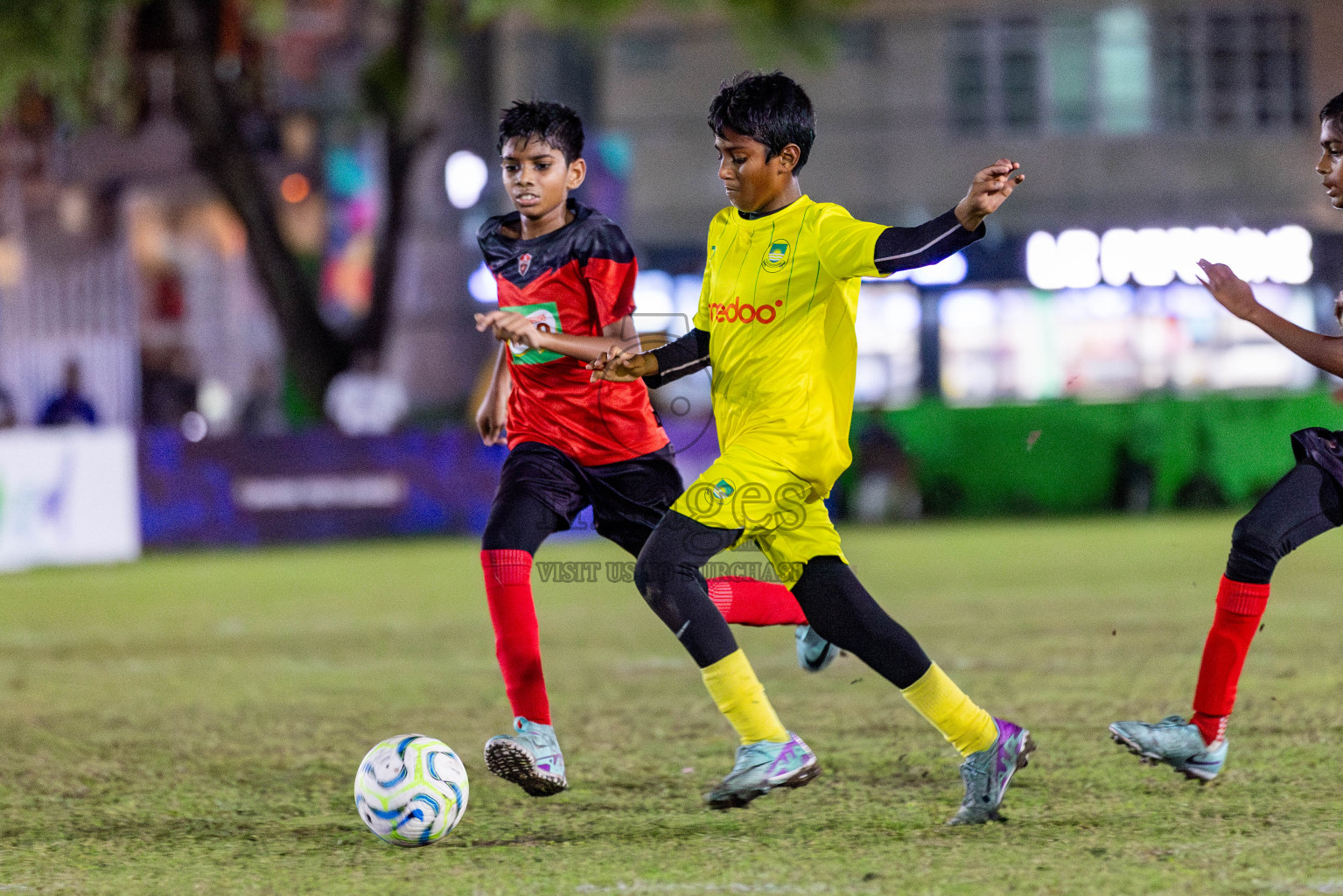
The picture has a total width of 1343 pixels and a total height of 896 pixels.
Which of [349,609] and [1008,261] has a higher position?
[1008,261]

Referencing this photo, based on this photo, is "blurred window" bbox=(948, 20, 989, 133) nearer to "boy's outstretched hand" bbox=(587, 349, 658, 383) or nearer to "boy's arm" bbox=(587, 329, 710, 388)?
"boy's arm" bbox=(587, 329, 710, 388)

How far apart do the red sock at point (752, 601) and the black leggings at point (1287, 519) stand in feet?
4.41

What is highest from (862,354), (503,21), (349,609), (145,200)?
(503,21)

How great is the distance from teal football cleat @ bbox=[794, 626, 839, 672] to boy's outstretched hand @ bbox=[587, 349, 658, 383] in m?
1.31

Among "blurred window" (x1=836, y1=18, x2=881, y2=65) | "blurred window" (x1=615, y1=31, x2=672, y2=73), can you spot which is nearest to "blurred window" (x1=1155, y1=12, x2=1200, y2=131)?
"blurred window" (x1=836, y1=18, x2=881, y2=65)

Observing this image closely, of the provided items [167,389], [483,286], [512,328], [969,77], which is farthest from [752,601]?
[167,389]

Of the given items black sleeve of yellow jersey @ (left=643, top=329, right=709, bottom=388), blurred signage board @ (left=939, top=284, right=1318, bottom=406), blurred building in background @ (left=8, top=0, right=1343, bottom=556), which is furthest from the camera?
blurred signage board @ (left=939, top=284, right=1318, bottom=406)

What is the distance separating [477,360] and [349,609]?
17.8 metres

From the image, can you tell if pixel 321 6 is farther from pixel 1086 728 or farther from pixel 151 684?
pixel 1086 728

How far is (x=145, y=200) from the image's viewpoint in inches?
1331

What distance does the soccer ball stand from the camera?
4484mm

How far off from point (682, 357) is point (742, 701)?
97 cm

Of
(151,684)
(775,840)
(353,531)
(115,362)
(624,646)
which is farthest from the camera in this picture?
(115,362)

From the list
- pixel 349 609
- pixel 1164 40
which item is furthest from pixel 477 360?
pixel 349 609
